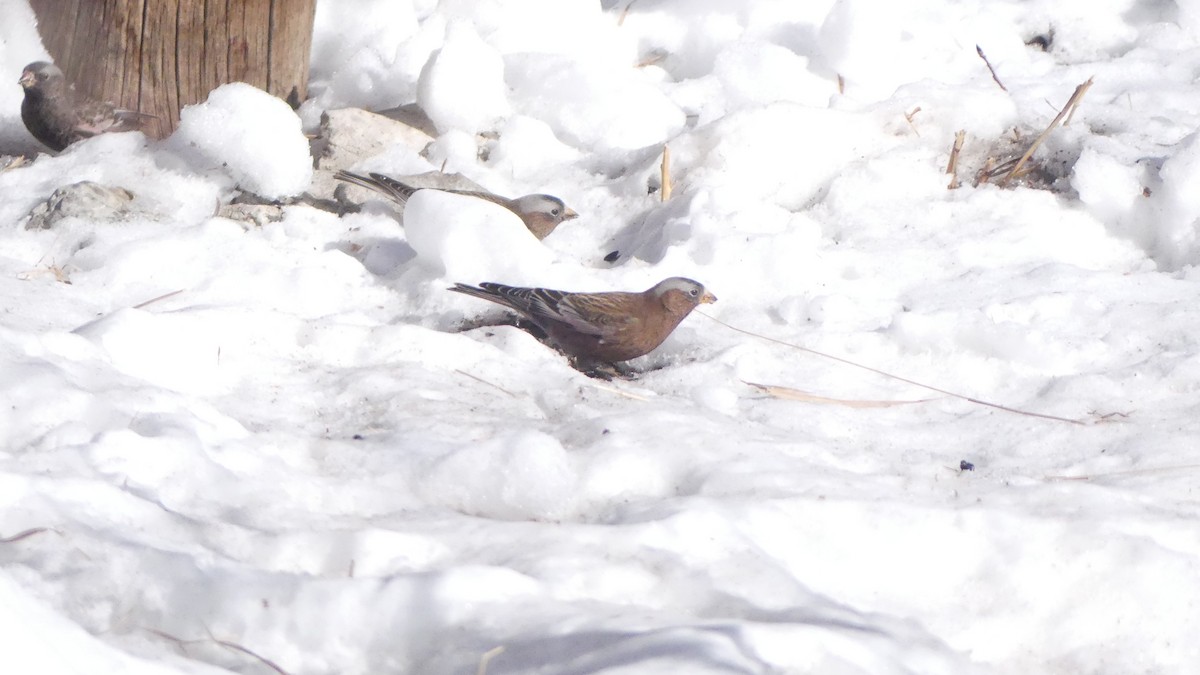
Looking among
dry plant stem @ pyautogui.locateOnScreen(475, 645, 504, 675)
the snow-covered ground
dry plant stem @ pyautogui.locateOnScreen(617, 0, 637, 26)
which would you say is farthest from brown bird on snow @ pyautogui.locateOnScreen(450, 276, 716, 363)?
dry plant stem @ pyautogui.locateOnScreen(617, 0, 637, 26)

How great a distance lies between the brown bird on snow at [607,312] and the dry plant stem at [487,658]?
2144 mm

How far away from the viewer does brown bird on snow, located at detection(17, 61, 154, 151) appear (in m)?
4.73

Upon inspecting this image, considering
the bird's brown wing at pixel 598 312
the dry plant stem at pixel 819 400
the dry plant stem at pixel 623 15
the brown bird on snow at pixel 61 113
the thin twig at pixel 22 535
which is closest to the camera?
the thin twig at pixel 22 535

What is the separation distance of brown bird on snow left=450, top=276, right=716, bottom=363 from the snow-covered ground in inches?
6.7

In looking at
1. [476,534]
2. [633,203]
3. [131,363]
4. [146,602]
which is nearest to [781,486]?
[476,534]

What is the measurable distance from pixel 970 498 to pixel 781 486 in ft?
1.58

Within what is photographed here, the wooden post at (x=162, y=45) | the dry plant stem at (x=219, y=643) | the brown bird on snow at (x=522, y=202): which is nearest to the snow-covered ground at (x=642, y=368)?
the dry plant stem at (x=219, y=643)

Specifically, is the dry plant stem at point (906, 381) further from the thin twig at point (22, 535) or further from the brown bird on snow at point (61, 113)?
the brown bird on snow at point (61, 113)

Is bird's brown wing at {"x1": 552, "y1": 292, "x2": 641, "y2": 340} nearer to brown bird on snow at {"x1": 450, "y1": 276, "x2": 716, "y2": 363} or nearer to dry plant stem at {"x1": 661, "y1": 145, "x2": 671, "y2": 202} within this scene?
brown bird on snow at {"x1": 450, "y1": 276, "x2": 716, "y2": 363}

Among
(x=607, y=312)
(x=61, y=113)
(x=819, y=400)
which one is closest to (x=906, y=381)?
(x=819, y=400)

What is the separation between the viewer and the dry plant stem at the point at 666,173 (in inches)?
186

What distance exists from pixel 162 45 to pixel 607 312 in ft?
8.15

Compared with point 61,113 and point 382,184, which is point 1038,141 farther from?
point 61,113

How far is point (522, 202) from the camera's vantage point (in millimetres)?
4703
